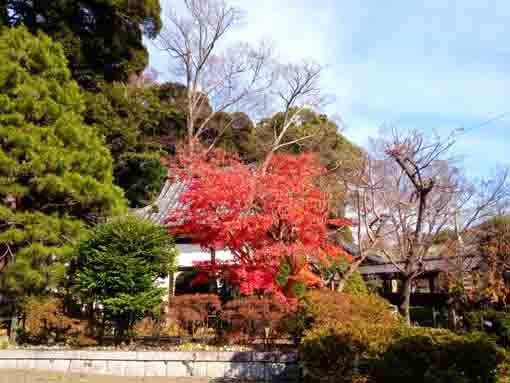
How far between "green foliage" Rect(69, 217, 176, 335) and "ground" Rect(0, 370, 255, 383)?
1198mm

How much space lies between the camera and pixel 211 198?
30.3ft

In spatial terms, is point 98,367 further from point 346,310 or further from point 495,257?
point 495,257

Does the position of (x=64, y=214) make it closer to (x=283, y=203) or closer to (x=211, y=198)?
(x=211, y=198)

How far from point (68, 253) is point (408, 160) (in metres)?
7.46

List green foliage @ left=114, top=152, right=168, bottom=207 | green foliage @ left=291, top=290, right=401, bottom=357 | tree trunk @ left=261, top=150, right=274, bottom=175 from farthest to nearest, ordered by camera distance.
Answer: green foliage @ left=114, top=152, right=168, bottom=207 → tree trunk @ left=261, top=150, right=274, bottom=175 → green foliage @ left=291, top=290, right=401, bottom=357

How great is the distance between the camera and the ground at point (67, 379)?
6.32 m

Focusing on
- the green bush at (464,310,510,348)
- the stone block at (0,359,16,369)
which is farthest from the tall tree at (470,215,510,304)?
the stone block at (0,359,16,369)

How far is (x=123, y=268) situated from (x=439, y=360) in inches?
211

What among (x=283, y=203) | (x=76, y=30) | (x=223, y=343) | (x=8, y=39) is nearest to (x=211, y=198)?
(x=283, y=203)

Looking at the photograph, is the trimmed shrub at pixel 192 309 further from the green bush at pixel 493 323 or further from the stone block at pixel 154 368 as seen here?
the green bush at pixel 493 323

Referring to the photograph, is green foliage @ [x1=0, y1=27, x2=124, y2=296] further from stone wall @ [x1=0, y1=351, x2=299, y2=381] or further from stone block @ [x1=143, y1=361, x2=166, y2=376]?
stone block @ [x1=143, y1=361, x2=166, y2=376]

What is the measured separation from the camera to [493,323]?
29.7 feet

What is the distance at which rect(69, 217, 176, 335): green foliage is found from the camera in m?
7.53

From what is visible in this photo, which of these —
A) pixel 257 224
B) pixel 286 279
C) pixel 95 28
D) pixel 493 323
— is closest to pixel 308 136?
pixel 95 28
